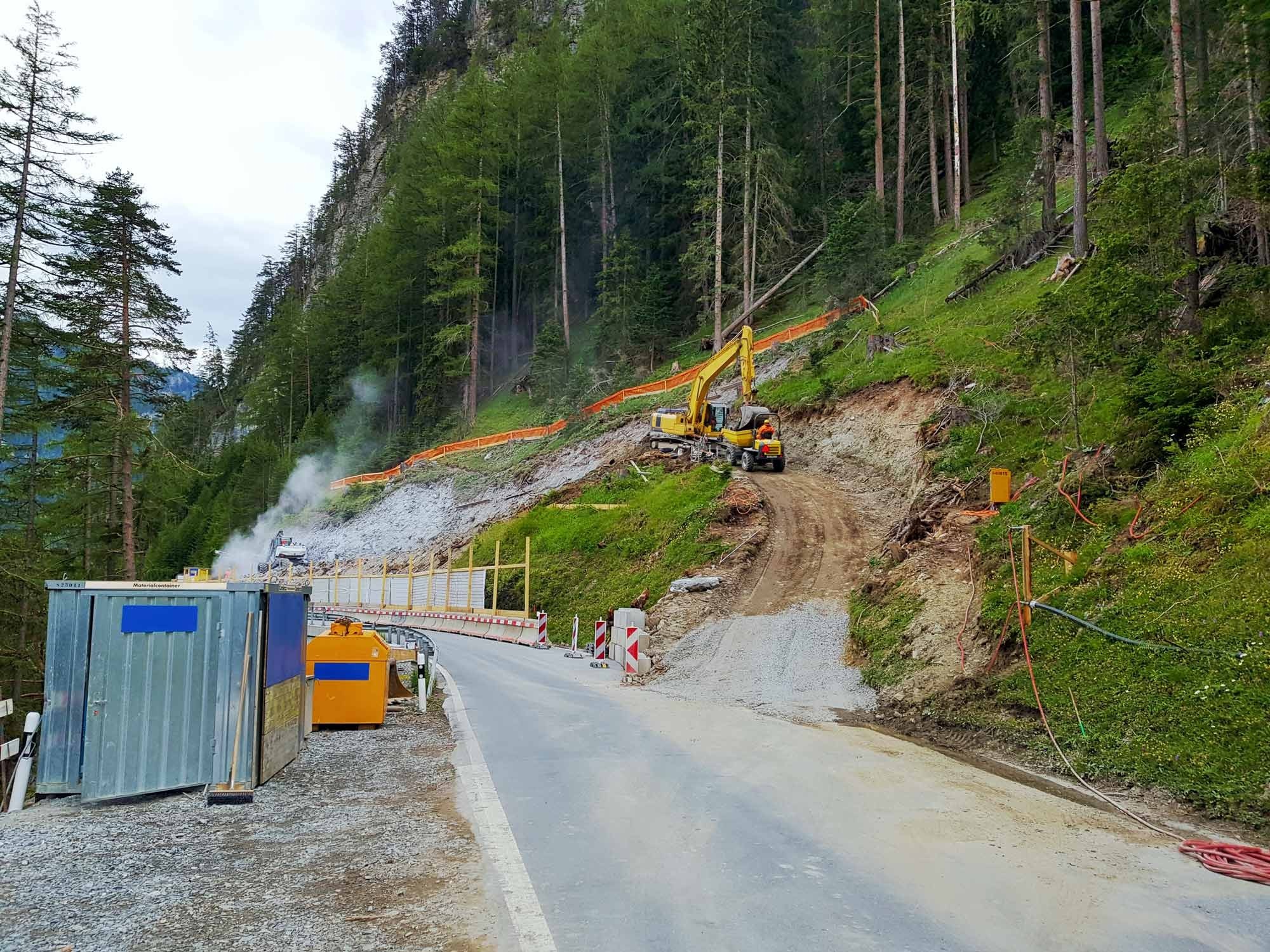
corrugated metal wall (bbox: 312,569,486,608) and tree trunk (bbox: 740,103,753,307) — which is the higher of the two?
tree trunk (bbox: 740,103,753,307)

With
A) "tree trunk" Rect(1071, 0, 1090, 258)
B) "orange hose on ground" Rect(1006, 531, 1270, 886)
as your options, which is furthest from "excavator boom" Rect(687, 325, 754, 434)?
"orange hose on ground" Rect(1006, 531, 1270, 886)

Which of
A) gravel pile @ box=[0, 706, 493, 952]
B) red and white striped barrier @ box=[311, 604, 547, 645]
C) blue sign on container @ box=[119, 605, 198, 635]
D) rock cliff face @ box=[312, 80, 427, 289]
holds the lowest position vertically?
red and white striped barrier @ box=[311, 604, 547, 645]

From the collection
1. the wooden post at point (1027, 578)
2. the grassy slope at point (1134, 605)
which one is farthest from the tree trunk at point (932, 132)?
the wooden post at point (1027, 578)

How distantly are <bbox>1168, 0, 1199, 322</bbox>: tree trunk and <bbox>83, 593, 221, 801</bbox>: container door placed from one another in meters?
13.6

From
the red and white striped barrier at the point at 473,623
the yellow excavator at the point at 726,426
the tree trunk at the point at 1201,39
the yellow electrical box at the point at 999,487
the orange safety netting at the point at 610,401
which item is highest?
the tree trunk at the point at 1201,39

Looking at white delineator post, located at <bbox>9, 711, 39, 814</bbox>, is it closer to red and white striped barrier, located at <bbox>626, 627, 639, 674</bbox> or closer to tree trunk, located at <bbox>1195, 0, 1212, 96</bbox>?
red and white striped barrier, located at <bbox>626, 627, 639, 674</bbox>

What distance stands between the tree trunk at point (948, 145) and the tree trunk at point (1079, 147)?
14.3m

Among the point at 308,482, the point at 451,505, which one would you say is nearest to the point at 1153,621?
the point at 451,505

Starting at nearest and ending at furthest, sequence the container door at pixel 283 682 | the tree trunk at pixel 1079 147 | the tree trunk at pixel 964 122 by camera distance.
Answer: the container door at pixel 283 682 < the tree trunk at pixel 1079 147 < the tree trunk at pixel 964 122

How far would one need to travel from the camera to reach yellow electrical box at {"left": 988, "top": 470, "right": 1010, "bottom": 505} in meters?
14.0

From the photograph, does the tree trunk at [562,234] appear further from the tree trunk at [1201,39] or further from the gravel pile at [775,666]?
the tree trunk at [1201,39]

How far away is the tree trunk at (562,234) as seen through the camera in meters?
47.8

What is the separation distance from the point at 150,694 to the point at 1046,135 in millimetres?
30632

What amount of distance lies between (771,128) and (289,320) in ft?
184
